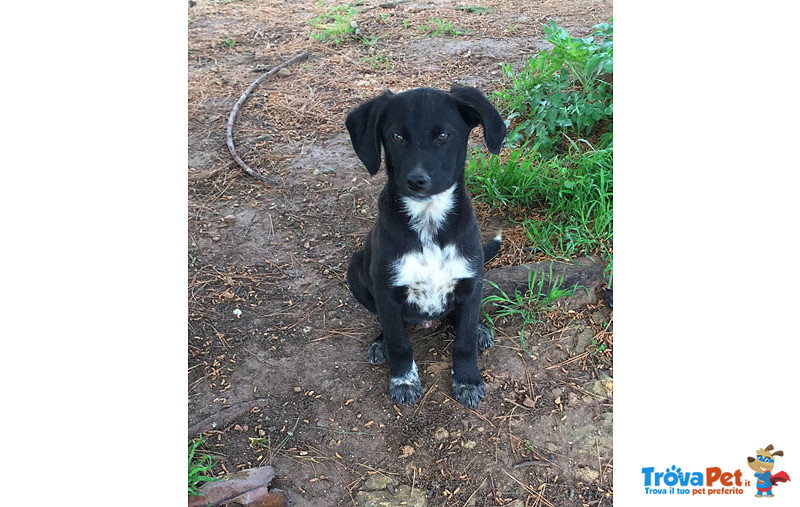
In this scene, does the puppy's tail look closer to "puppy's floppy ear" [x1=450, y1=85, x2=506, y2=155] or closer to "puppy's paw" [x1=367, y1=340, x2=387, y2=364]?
"puppy's paw" [x1=367, y1=340, x2=387, y2=364]

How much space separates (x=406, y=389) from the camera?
320cm

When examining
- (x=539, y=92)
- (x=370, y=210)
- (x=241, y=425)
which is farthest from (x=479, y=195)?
(x=241, y=425)

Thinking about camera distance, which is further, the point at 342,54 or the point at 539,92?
the point at 342,54

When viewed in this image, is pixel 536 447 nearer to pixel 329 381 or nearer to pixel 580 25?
pixel 329 381

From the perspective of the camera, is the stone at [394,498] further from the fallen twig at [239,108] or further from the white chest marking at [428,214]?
the fallen twig at [239,108]

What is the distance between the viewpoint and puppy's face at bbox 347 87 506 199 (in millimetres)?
2664

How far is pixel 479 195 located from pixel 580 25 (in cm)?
328

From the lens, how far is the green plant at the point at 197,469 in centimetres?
267

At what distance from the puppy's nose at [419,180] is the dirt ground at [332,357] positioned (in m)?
1.19

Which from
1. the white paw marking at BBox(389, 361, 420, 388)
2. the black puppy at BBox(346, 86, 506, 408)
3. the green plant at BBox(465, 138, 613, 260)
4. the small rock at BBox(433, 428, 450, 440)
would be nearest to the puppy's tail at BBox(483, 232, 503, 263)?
the green plant at BBox(465, 138, 613, 260)

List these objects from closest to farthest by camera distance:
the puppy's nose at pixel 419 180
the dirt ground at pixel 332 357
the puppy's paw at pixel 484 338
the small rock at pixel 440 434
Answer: the puppy's nose at pixel 419 180, the dirt ground at pixel 332 357, the small rock at pixel 440 434, the puppy's paw at pixel 484 338

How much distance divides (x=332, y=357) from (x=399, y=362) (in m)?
0.47

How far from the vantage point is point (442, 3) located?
7738 millimetres

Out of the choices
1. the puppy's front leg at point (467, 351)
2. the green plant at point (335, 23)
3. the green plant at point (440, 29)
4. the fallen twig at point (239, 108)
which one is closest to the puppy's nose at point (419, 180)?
the puppy's front leg at point (467, 351)
